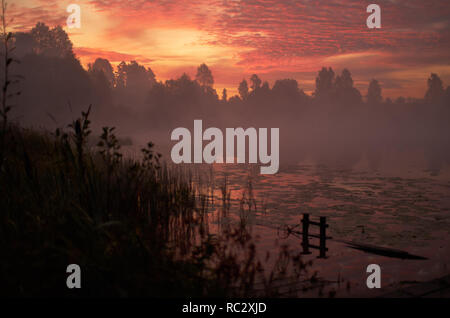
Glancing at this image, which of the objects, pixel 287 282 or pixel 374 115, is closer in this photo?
pixel 287 282

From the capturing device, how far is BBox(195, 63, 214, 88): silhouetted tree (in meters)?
148

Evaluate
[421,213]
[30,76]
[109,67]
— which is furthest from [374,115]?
[421,213]

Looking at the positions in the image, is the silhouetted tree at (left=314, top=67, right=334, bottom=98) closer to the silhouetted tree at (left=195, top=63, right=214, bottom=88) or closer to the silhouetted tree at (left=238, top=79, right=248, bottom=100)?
the silhouetted tree at (left=238, top=79, right=248, bottom=100)

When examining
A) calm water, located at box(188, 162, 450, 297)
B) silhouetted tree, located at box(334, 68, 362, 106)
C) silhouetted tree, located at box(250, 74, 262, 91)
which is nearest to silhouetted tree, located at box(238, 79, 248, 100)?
silhouetted tree, located at box(250, 74, 262, 91)

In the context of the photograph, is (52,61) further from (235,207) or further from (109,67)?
(109,67)

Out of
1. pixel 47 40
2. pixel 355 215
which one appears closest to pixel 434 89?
pixel 47 40

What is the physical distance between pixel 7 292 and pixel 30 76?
67.6 m

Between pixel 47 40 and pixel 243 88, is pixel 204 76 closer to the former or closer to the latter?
pixel 243 88

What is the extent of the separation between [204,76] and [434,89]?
10802cm

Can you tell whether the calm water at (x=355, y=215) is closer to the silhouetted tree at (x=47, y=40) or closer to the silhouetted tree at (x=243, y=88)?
the silhouetted tree at (x=47, y=40)

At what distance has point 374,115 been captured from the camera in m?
171

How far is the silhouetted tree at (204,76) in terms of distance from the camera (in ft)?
484

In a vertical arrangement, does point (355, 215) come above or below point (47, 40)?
below

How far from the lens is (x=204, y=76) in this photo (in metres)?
148
